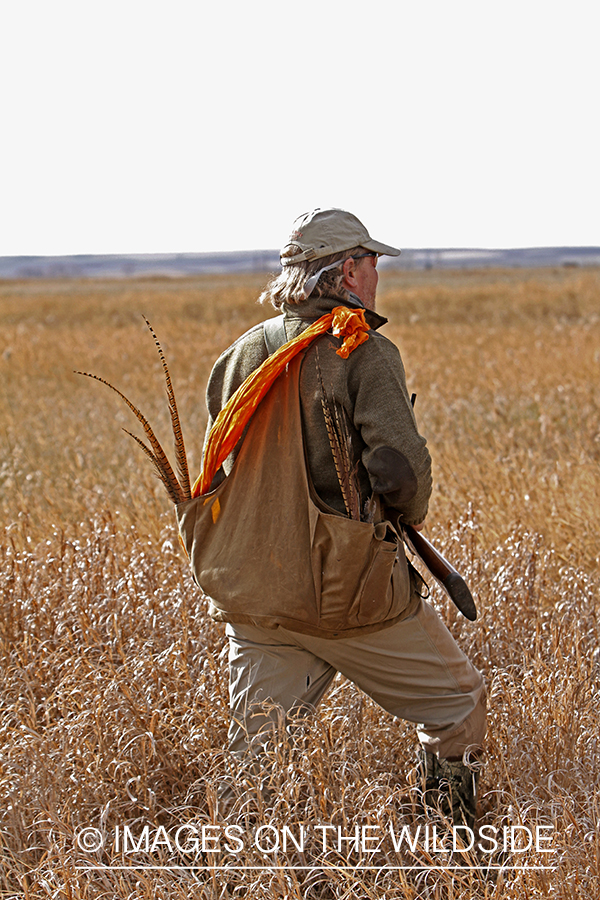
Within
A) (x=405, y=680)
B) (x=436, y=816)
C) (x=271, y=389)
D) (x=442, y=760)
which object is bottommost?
(x=436, y=816)

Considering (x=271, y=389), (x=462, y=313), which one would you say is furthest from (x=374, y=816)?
(x=462, y=313)

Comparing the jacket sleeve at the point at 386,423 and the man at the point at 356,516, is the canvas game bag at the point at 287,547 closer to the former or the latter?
the man at the point at 356,516

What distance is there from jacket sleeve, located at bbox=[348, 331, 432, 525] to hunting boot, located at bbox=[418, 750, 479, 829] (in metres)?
0.86

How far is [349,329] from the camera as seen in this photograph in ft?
7.83

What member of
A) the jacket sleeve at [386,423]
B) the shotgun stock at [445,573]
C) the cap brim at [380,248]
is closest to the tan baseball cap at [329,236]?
the cap brim at [380,248]

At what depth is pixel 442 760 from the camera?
2617 millimetres

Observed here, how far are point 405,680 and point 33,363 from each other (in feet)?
42.2

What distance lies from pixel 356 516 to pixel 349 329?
524 millimetres

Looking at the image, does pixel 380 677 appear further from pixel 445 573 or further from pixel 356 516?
pixel 356 516

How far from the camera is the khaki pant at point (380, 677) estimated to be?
254 centimetres

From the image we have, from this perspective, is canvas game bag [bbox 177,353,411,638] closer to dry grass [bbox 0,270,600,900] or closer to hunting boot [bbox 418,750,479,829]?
dry grass [bbox 0,270,600,900]

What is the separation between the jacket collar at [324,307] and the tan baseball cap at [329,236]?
0.42 feet

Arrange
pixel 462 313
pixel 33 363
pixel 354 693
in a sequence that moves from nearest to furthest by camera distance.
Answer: pixel 354 693 → pixel 33 363 → pixel 462 313

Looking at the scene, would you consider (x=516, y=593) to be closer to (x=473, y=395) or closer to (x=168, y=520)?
(x=168, y=520)
